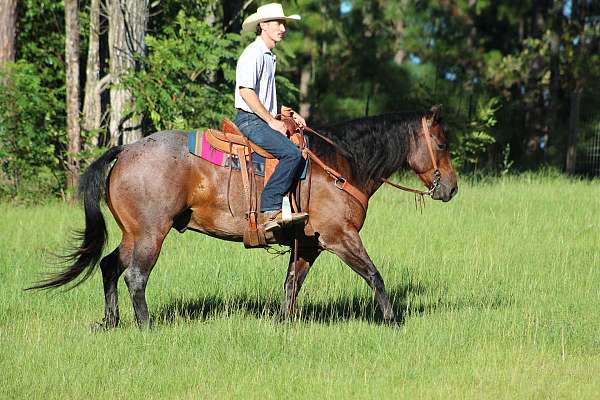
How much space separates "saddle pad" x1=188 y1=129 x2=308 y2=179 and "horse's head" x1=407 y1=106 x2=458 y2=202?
43.3 inches

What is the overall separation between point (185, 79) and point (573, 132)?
9.59 meters

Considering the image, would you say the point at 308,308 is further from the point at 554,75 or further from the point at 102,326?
the point at 554,75

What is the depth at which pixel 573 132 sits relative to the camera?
74.0 feet

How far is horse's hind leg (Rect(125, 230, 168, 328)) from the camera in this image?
8.36 m

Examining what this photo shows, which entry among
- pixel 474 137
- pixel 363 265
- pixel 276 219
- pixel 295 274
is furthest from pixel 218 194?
pixel 474 137

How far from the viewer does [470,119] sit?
22.8 meters

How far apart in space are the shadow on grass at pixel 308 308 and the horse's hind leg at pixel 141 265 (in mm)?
381

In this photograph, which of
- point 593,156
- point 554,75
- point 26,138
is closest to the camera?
point 26,138

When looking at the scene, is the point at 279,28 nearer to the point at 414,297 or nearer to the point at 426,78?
the point at 414,297

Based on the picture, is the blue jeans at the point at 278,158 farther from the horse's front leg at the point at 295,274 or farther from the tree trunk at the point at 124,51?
the tree trunk at the point at 124,51

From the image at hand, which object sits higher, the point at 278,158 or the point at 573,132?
the point at 573,132

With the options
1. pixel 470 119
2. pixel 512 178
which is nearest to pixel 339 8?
pixel 470 119

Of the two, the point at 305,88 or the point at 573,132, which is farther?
the point at 305,88

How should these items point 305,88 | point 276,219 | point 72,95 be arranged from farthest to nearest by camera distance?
point 305,88 → point 72,95 → point 276,219
